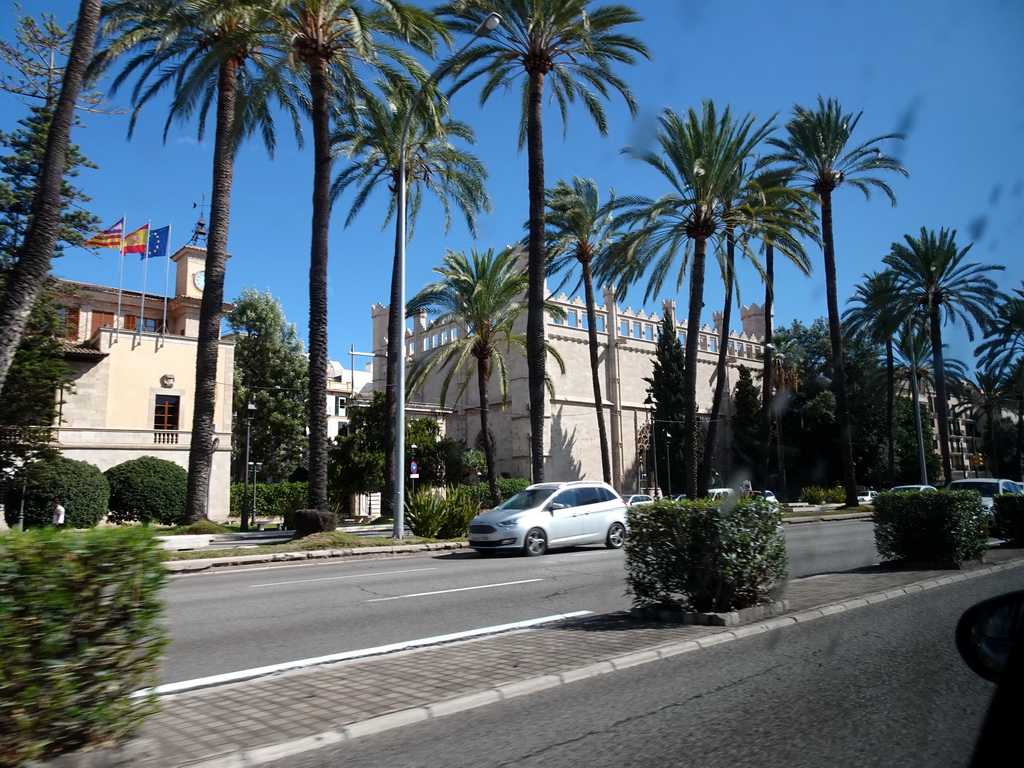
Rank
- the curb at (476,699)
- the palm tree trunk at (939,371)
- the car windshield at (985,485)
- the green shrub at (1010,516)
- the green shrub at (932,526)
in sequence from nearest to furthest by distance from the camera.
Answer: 1. the curb at (476,699)
2. the green shrub at (932,526)
3. the green shrub at (1010,516)
4. the car windshield at (985,485)
5. the palm tree trunk at (939,371)

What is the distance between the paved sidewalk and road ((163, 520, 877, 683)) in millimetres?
982

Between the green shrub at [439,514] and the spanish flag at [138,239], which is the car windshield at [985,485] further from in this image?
the spanish flag at [138,239]

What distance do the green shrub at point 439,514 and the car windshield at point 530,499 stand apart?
409 centimetres

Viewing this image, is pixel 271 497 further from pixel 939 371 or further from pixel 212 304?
pixel 939 371

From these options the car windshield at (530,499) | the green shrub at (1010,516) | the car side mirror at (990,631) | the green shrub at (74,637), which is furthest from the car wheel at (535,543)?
the car side mirror at (990,631)

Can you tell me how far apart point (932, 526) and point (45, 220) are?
16067 millimetres

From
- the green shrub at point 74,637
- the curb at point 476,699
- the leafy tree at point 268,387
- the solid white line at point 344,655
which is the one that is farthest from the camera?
the leafy tree at point 268,387

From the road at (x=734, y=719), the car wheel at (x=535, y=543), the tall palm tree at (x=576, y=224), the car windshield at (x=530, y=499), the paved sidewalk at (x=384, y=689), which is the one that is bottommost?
the road at (x=734, y=719)

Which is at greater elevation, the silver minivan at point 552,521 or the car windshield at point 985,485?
the car windshield at point 985,485

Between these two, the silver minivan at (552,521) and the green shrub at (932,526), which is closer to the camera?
the green shrub at (932,526)

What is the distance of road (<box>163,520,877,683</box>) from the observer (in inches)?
303

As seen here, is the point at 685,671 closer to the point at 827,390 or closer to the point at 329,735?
the point at 329,735

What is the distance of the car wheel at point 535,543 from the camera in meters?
17.1

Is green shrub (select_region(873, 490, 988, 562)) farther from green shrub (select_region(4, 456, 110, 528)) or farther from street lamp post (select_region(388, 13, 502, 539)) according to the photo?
green shrub (select_region(4, 456, 110, 528))
